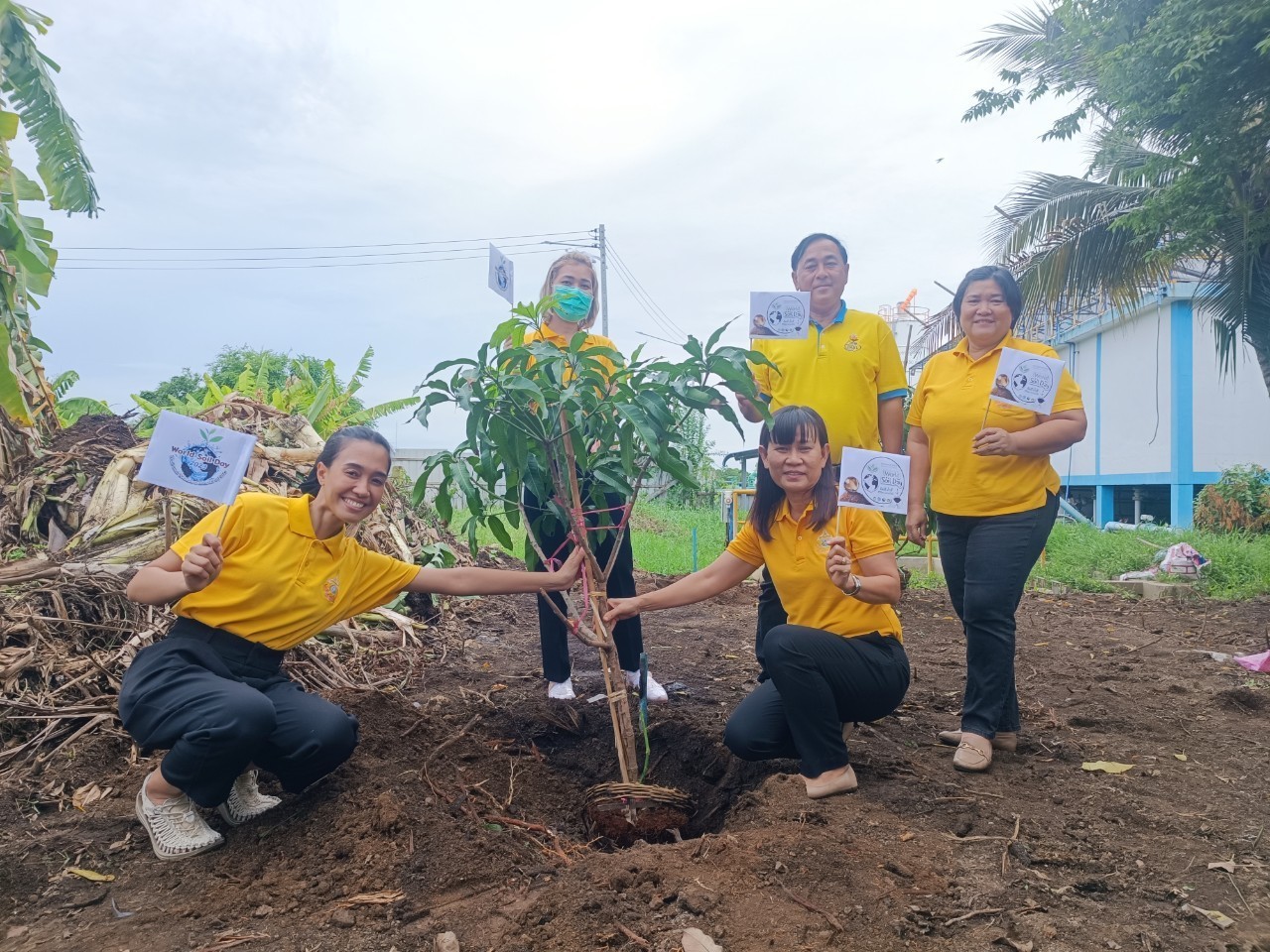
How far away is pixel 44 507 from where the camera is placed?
4684 mm

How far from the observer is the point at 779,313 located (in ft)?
9.05

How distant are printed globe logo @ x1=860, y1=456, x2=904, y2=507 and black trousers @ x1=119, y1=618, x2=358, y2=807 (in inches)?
68.5

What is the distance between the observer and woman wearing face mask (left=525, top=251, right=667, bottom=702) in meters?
2.89

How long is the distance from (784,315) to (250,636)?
197cm

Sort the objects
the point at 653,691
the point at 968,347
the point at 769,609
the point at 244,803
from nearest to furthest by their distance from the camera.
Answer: the point at 244,803 < the point at 968,347 < the point at 769,609 < the point at 653,691

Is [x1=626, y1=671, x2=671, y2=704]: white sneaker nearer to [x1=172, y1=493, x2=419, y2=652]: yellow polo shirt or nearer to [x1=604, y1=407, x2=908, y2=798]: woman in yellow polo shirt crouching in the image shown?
[x1=604, y1=407, x2=908, y2=798]: woman in yellow polo shirt crouching

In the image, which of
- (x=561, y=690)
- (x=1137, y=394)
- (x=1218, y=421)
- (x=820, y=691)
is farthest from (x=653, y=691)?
(x=1137, y=394)

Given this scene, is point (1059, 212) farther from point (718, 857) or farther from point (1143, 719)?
point (718, 857)

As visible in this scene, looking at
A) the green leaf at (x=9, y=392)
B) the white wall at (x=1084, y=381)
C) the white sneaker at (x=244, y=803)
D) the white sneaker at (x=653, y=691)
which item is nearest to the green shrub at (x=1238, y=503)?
the white wall at (x=1084, y=381)

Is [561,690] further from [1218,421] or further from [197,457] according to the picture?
[1218,421]

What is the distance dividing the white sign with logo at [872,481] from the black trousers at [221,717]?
1.69 m

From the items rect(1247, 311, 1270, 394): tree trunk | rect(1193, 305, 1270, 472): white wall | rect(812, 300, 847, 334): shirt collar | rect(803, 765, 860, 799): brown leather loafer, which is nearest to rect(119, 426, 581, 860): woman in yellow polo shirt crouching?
rect(803, 765, 860, 799): brown leather loafer

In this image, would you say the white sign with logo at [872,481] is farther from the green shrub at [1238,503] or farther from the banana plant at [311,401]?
the green shrub at [1238,503]

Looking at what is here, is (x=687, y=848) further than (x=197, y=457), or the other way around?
(x=197, y=457)
